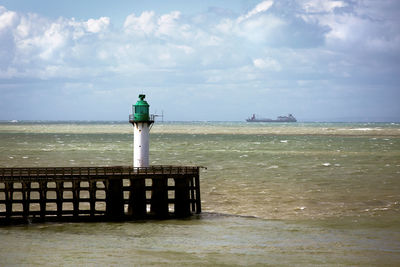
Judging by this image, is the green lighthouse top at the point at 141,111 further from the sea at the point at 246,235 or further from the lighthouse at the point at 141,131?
the sea at the point at 246,235

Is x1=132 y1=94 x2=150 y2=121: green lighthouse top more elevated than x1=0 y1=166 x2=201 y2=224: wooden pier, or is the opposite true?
x1=132 y1=94 x2=150 y2=121: green lighthouse top

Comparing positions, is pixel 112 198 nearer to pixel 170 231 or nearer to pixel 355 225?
pixel 170 231

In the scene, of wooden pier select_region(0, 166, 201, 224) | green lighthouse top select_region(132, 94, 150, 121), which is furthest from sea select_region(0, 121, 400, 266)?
green lighthouse top select_region(132, 94, 150, 121)

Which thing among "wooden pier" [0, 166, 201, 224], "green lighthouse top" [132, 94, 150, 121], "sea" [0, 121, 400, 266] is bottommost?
"sea" [0, 121, 400, 266]

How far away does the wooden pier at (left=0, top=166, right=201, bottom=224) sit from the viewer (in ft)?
129

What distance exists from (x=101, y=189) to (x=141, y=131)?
207 inches

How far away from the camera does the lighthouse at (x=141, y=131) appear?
4312 cm

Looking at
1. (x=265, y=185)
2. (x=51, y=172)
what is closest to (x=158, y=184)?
(x=51, y=172)

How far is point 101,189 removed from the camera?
Result: 40906 millimetres

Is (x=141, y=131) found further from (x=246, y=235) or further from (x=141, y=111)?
(x=246, y=235)

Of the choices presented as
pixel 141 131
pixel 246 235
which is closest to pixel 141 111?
pixel 141 131

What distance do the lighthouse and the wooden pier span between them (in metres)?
1.38

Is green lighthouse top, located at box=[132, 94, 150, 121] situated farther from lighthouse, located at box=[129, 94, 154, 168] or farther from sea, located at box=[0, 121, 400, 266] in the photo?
sea, located at box=[0, 121, 400, 266]

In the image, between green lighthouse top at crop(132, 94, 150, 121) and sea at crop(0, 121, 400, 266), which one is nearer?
sea at crop(0, 121, 400, 266)
